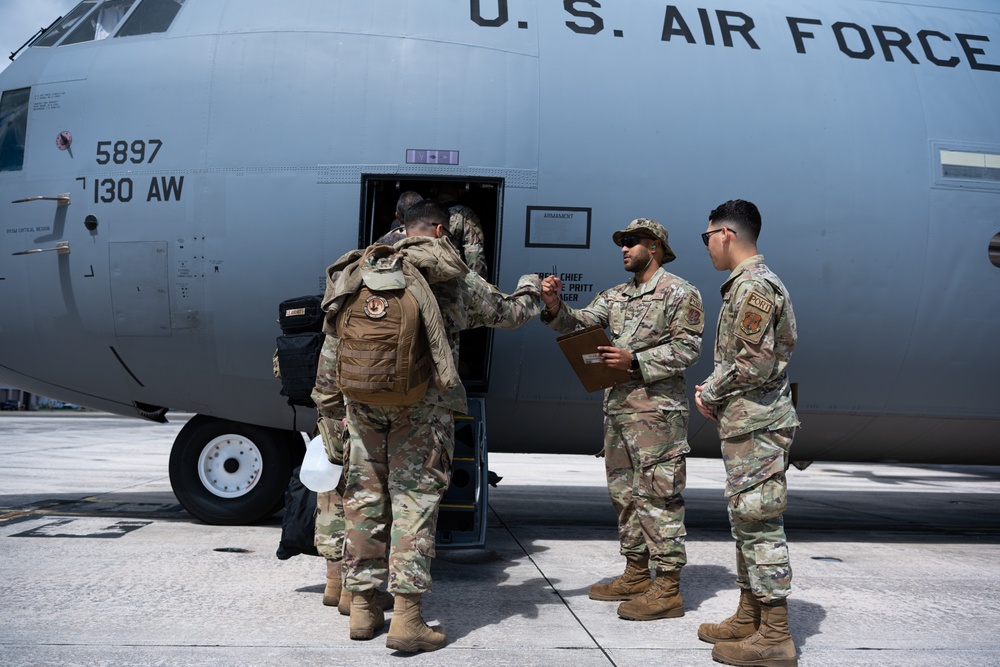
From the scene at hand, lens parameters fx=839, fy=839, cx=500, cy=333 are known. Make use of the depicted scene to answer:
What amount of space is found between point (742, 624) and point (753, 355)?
1395 mm

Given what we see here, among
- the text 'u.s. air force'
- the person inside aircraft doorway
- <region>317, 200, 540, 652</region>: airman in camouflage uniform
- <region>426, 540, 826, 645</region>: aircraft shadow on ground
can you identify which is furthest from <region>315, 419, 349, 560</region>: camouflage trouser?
the text 'u.s. air force'

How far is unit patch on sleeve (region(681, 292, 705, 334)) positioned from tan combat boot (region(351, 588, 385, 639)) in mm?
2400

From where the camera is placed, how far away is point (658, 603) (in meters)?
4.83

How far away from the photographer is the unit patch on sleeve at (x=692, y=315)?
5.11 metres

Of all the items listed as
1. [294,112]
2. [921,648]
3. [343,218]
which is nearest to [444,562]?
[343,218]

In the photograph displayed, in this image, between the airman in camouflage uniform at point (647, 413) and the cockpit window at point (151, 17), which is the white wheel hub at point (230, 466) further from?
the cockpit window at point (151, 17)

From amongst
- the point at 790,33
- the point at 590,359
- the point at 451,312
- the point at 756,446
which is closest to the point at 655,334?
the point at 590,359

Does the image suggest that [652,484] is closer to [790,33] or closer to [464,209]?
[464,209]

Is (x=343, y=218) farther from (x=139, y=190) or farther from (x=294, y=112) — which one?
(x=139, y=190)

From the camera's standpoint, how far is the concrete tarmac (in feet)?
13.6

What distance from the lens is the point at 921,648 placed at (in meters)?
4.42

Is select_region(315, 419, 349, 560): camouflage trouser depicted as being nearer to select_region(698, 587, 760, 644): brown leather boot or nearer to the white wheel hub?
select_region(698, 587, 760, 644): brown leather boot

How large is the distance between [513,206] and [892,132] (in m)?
3.20

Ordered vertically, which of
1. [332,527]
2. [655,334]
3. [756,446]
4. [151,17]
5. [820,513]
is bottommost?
[820,513]
